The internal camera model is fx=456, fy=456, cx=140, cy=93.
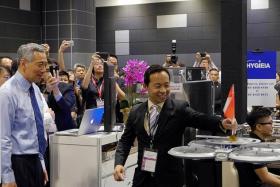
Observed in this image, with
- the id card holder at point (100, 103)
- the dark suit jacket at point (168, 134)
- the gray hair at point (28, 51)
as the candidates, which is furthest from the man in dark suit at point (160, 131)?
the id card holder at point (100, 103)

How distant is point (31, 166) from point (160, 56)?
9.84m

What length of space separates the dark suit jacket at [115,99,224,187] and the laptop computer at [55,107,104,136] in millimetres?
1007

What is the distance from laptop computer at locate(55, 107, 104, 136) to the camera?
3664 millimetres

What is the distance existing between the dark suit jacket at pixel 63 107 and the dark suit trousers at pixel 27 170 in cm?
101

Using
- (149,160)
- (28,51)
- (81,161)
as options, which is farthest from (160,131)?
(81,161)

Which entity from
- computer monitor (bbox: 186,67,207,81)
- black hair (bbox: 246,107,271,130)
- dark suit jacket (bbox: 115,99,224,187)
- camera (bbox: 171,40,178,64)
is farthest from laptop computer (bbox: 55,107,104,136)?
camera (bbox: 171,40,178,64)

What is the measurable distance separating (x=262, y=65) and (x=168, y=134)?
263cm

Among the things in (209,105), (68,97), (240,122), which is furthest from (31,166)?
(240,122)

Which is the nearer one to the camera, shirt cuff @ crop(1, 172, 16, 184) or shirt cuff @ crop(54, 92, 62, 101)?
shirt cuff @ crop(1, 172, 16, 184)

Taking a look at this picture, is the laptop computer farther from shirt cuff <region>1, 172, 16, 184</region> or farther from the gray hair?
shirt cuff <region>1, 172, 16, 184</region>

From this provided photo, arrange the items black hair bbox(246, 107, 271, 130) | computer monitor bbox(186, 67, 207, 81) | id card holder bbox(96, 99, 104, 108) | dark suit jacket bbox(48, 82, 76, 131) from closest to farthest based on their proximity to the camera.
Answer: black hair bbox(246, 107, 271, 130) < dark suit jacket bbox(48, 82, 76, 131) < computer monitor bbox(186, 67, 207, 81) < id card holder bbox(96, 99, 104, 108)

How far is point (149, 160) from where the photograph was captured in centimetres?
261

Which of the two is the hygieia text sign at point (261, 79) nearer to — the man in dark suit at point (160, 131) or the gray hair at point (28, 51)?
the man in dark suit at point (160, 131)

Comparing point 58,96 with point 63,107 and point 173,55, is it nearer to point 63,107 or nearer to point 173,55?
point 63,107
